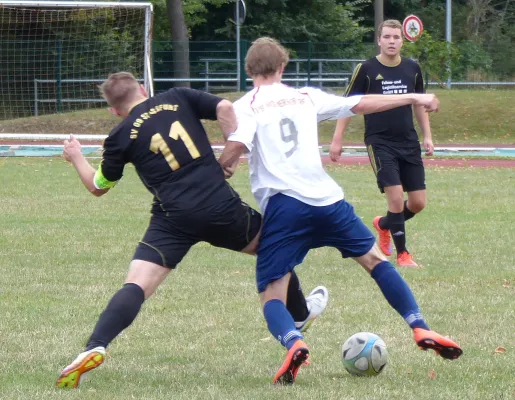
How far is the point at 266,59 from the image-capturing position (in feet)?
17.5

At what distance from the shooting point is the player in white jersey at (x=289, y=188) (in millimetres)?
5270

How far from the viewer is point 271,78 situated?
5.38 m

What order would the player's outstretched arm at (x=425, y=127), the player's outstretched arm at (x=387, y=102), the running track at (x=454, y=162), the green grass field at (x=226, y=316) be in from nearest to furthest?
the green grass field at (x=226, y=316), the player's outstretched arm at (x=387, y=102), the player's outstretched arm at (x=425, y=127), the running track at (x=454, y=162)

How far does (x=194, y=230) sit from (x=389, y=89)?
3802 mm

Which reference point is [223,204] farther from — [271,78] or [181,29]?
[181,29]

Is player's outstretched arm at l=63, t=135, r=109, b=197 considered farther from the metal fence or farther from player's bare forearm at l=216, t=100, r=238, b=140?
the metal fence

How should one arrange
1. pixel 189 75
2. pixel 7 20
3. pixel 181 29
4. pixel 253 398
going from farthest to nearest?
pixel 181 29
pixel 189 75
pixel 7 20
pixel 253 398

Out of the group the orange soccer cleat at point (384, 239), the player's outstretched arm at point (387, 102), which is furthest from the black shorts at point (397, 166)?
the player's outstretched arm at point (387, 102)

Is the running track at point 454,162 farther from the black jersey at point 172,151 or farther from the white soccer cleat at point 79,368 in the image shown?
the white soccer cleat at point 79,368

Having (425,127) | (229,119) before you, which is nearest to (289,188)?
(229,119)

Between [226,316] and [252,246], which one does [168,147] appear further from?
[226,316]

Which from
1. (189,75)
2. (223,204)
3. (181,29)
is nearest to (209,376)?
(223,204)

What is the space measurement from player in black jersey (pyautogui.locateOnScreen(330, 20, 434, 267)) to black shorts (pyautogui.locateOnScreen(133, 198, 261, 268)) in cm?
336

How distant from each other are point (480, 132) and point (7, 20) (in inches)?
516
